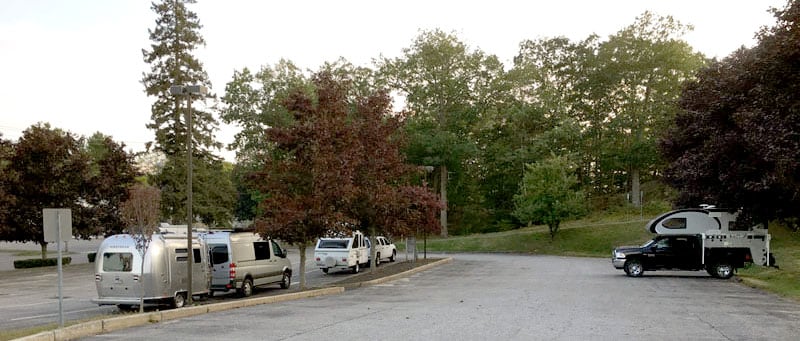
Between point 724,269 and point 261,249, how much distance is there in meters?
18.4

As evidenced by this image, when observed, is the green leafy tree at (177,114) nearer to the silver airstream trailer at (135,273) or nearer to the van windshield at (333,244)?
the van windshield at (333,244)

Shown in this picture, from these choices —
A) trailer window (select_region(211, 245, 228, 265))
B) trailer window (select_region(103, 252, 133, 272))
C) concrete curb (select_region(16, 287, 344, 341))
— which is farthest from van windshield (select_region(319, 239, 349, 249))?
trailer window (select_region(103, 252, 133, 272))

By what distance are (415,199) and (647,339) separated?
1801 cm

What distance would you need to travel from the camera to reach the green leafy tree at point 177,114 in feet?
165

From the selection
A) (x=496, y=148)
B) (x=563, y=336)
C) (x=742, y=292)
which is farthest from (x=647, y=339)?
(x=496, y=148)

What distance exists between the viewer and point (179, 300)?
18.1 m

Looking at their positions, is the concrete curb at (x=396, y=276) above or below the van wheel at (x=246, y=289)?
below

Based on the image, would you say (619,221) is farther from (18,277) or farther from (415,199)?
(18,277)

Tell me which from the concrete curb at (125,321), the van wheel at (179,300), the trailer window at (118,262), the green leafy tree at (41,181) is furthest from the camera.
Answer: the green leafy tree at (41,181)

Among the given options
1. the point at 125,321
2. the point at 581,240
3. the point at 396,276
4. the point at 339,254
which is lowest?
the point at 581,240

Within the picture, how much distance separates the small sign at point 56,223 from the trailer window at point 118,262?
4.67 metres

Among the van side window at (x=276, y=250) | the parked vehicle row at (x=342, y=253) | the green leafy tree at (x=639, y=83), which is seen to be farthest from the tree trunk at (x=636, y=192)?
the van side window at (x=276, y=250)

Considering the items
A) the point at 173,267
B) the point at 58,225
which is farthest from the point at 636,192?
the point at 58,225

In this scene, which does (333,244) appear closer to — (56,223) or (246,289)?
(246,289)
